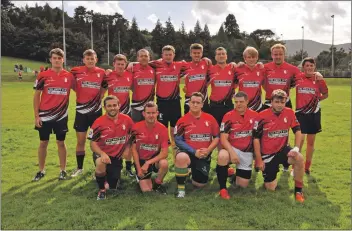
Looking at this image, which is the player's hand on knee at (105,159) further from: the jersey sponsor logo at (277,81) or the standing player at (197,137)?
the jersey sponsor logo at (277,81)

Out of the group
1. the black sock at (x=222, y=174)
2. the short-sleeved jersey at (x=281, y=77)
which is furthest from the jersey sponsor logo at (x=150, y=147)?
the short-sleeved jersey at (x=281, y=77)

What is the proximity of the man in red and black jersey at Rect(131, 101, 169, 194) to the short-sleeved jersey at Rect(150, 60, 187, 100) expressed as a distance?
1310 millimetres

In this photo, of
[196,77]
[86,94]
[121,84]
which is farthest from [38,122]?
[196,77]

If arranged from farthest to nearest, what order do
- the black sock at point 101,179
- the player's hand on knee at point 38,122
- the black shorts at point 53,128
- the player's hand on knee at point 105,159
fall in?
the black shorts at point 53,128 < the player's hand on knee at point 38,122 < the black sock at point 101,179 < the player's hand on knee at point 105,159

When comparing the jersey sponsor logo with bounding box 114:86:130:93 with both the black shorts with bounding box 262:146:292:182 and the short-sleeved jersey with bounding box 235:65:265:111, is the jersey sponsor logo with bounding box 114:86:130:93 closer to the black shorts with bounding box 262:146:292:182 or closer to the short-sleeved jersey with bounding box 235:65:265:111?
the short-sleeved jersey with bounding box 235:65:265:111

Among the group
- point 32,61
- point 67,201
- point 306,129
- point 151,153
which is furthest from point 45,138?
point 32,61

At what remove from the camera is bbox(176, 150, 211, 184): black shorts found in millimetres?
5477

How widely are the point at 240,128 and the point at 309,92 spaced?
1.77 metres

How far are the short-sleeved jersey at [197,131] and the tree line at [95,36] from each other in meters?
62.4

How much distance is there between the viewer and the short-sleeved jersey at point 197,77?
21.9 feet

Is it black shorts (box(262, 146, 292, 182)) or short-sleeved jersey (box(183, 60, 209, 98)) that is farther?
short-sleeved jersey (box(183, 60, 209, 98))

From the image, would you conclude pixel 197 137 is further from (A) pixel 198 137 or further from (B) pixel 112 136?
(B) pixel 112 136

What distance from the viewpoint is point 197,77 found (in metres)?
6.67

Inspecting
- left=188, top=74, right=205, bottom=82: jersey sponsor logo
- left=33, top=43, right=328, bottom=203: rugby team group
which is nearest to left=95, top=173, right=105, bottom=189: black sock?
left=33, top=43, right=328, bottom=203: rugby team group
